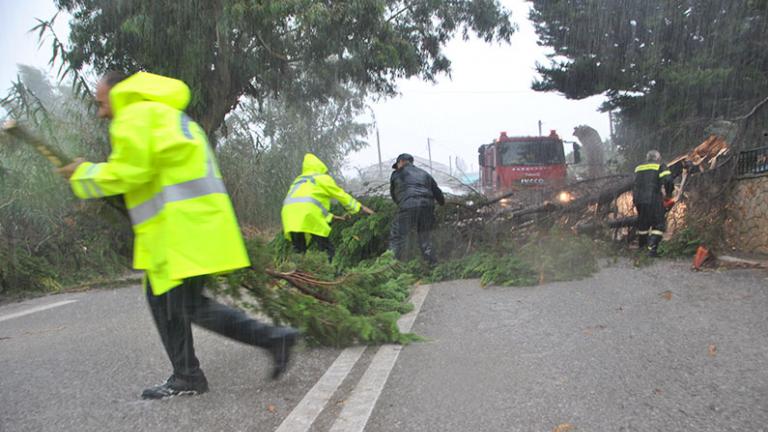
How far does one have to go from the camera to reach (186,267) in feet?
9.52

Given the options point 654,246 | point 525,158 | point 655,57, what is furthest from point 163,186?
Result: point 655,57

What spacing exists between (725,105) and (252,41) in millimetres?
10393

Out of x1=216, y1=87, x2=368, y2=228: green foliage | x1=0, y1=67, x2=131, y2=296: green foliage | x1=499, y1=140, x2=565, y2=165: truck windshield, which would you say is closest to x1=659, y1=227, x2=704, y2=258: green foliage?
x1=499, y1=140, x2=565, y2=165: truck windshield

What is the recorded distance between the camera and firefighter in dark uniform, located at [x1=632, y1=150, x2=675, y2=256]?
8.11 metres

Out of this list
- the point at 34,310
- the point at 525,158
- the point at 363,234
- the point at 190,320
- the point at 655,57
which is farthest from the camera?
the point at 525,158

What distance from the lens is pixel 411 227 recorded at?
779 centimetres

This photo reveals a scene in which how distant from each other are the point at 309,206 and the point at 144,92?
3.89 metres

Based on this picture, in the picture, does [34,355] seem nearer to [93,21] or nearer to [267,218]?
[93,21]

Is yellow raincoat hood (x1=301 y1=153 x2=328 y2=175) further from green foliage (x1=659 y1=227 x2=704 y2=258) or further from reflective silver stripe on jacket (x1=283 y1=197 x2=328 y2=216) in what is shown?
green foliage (x1=659 y1=227 x2=704 y2=258)

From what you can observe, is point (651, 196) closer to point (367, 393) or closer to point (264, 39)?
point (367, 393)

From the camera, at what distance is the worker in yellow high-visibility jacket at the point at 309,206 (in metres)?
6.89

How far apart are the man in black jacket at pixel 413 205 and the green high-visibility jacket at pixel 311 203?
85 centimetres

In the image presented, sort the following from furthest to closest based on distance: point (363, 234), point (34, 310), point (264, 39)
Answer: point (264, 39) → point (363, 234) → point (34, 310)

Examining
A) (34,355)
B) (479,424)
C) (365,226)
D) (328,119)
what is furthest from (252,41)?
(328,119)
